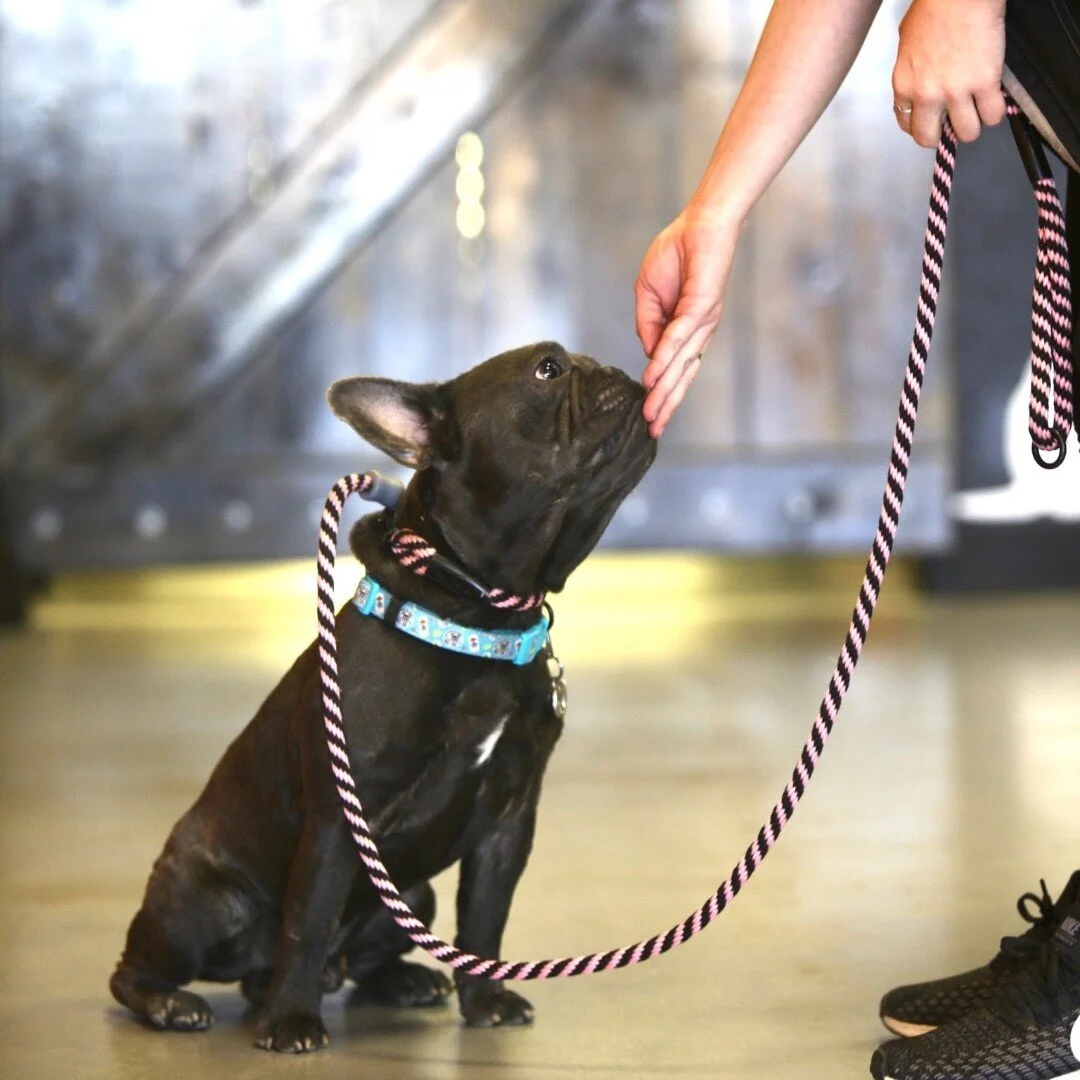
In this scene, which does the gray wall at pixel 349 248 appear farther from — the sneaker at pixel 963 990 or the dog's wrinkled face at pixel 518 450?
the sneaker at pixel 963 990

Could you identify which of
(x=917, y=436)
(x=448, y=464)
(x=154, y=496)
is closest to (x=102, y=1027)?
(x=448, y=464)

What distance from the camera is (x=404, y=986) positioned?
1986 millimetres

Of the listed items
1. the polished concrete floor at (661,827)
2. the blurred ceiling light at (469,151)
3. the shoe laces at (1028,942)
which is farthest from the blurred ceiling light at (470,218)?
the shoe laces at (1028,942)

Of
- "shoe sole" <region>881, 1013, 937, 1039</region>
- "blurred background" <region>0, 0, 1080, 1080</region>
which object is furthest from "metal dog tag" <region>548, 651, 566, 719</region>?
"blurred background" <region>0, 0, 1080, 1080</region>

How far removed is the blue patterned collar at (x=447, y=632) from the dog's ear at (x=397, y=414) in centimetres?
15

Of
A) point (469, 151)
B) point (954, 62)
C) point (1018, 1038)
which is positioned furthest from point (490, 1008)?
point (469, 151)

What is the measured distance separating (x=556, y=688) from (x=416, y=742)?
19cm

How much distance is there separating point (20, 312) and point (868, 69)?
3.08 meters

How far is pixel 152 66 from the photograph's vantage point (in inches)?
235

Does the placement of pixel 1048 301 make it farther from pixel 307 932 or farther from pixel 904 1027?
pixel 307 932

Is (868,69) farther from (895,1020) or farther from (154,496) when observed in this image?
(895,1020)

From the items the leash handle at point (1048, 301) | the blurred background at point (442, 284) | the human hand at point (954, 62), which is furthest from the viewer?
the blurred background at point (442, 284)

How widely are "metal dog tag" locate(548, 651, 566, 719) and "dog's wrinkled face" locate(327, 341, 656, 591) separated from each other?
3.7 inches

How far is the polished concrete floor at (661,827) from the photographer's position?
1.81 m
